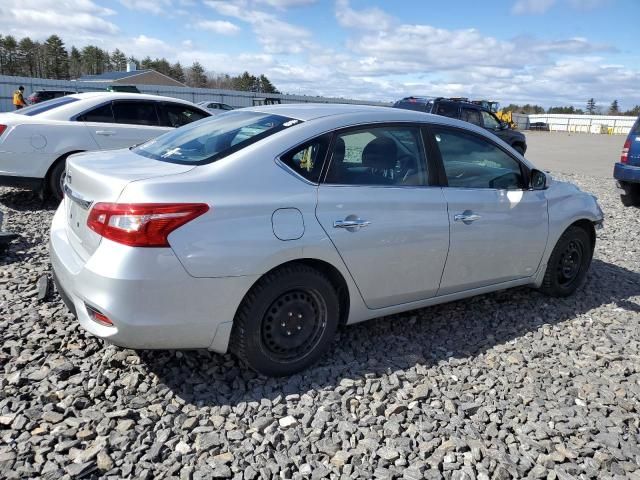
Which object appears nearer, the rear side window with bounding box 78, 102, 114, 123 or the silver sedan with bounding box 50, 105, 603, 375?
the silver sedan with bounding box 50, 105, 603, 375

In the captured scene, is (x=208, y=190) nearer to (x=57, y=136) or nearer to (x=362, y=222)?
(x=362, y=222)

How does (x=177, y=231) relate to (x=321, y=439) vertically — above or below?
above

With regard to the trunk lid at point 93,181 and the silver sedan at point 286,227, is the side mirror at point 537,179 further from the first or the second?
the trunk lid at point 93,181

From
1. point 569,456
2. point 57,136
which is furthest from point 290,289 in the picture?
point 57,136

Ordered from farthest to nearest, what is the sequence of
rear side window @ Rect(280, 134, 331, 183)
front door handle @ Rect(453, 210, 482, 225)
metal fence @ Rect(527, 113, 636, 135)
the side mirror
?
metal fence @ Rect(527, 113, 636, 135)
the side mirror
front door handle @ Rect(453, 210, 482, 225)
rear side window @ Rect(280, 134, 331, 183)

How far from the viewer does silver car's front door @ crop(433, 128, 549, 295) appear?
3.75 m

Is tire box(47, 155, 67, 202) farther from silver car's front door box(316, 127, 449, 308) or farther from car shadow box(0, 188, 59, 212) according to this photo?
silver car's front door box(316, 127, 449, 308)

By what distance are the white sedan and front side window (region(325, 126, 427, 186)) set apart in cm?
485

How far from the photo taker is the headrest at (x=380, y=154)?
3.49 meters

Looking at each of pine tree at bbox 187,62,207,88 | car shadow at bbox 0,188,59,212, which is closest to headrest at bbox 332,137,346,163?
car shadow at bbox 0,188,59,212

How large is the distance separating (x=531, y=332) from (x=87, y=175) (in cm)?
333

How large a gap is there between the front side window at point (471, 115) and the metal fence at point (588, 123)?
6113 cm

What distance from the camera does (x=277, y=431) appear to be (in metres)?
2.71

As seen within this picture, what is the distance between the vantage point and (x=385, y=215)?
3.33 metres
